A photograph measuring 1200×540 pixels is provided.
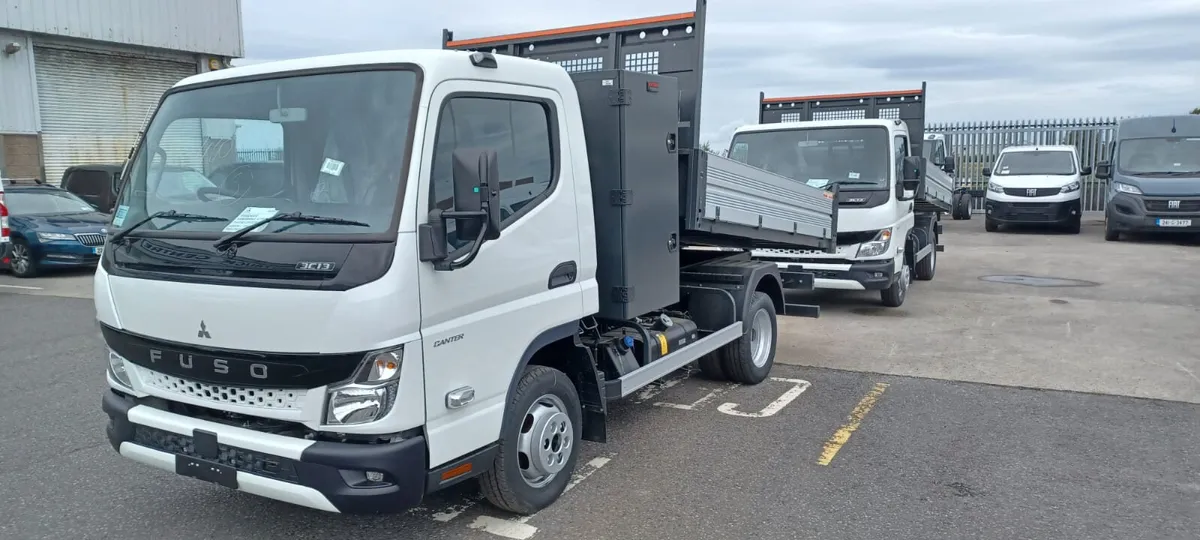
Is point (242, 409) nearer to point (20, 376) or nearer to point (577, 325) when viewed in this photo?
point (577, 325)

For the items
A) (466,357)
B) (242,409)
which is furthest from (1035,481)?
(242,409)

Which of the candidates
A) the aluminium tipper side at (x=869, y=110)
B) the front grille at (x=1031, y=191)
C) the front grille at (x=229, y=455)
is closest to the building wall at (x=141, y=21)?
the aluminium tipper side at (x=869, y=110)

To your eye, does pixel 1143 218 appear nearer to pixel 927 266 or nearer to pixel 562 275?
pixel 927 266

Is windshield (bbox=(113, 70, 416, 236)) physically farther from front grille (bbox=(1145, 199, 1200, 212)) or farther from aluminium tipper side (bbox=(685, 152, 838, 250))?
front grille (bbox=(1145, 199, 1200, 212))

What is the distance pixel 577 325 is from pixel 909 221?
7.40m

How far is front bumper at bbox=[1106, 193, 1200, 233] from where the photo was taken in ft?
53.2

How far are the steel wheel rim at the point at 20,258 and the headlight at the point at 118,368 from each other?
11.2 metres

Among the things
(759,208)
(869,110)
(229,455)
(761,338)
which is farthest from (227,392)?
(869,110)

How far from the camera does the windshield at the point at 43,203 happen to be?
13773 mm

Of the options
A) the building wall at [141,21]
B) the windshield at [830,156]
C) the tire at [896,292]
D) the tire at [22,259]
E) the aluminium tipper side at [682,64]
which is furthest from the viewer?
the building wall at [141,21]

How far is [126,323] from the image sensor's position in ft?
12.8

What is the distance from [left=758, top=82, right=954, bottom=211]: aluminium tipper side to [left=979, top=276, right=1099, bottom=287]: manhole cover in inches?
51.6

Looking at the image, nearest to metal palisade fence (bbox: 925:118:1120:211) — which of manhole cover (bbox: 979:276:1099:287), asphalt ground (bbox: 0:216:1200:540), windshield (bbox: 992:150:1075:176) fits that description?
windshield (bbox: 992:150:1075:176)

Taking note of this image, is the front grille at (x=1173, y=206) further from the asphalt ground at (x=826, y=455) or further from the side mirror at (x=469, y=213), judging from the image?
the side mirror at (x=469, y=213)
